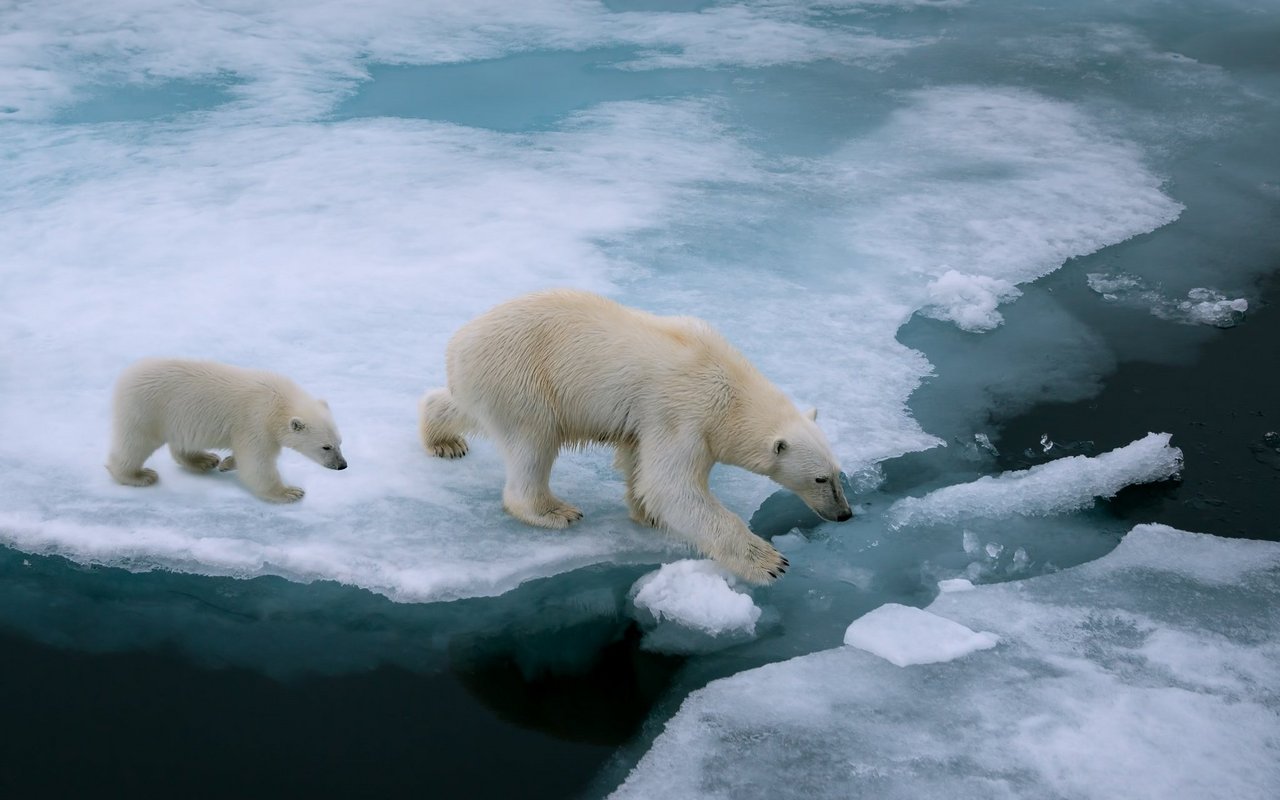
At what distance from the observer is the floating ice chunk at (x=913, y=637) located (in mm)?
3613

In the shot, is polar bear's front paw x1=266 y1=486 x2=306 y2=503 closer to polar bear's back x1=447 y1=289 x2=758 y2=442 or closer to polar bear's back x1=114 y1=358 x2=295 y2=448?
polar bear's back x1=114 y1=358 x2=295 y2=448

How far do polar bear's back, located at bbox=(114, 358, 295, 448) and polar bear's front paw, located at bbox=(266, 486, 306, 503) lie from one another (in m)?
0.26

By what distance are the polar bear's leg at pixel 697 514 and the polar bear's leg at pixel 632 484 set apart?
23cm

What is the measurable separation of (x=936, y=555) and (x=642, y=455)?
1.12 metres

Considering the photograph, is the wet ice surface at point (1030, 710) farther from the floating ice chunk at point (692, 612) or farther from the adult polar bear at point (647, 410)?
the adult polar bear at point (647, 410)

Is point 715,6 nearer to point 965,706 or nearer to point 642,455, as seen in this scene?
point 642,455

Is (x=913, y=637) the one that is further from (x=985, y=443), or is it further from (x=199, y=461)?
(x=199, y=461)

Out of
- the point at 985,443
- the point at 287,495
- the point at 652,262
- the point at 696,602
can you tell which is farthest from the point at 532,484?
the point at 652,262

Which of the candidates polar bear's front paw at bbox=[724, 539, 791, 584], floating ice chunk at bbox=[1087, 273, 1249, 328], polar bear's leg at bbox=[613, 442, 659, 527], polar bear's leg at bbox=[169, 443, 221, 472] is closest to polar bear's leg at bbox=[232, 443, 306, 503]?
polar bear's leg at bbox=[169, 443, 221, 472]

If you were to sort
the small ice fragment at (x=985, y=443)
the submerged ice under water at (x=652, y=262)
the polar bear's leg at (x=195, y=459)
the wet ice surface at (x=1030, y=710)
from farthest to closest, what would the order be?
the small ice fragment at (x=985, y=443) → the polar bear's leg at (x=195, y=459) → the submerged ice under water at (x=652, y=262) → the wet ice surface at (x=1030, y=710)

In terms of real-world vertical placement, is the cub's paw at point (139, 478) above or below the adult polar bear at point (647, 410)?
below

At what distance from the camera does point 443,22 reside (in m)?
11.1

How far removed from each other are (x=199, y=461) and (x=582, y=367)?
153 cm

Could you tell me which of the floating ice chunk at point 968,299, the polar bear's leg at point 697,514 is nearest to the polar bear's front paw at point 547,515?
the polar bear's leg at point 697,514
